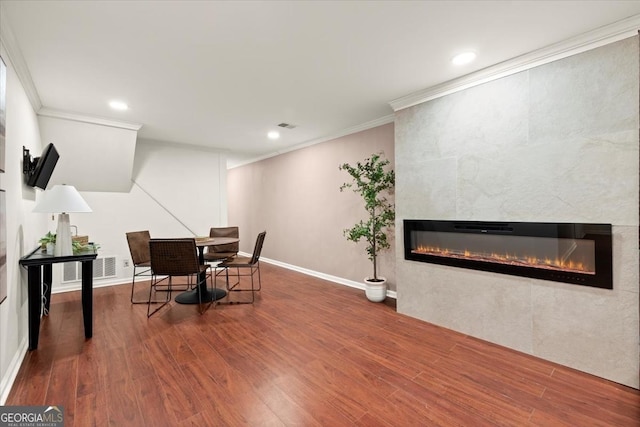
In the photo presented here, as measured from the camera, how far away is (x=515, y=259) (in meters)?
2.55

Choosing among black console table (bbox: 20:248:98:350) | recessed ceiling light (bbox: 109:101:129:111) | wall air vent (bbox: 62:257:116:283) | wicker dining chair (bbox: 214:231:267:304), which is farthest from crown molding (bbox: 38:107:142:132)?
wicker dining chair (bbox: 214:231:267:304)

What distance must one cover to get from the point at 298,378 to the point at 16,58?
3314 millimetres

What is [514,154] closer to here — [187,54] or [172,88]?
[187,54]

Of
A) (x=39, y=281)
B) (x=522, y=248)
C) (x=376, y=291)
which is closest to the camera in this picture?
(x=522, y=248)

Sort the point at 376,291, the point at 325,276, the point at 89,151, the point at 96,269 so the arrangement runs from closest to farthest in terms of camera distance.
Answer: the point at 376,291 → the point at 89,151 → the point at 96,269 → the point at 325,276

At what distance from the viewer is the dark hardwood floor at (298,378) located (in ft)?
5.62

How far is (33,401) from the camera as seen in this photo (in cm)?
182

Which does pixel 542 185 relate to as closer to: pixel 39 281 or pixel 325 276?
pixel 325 276

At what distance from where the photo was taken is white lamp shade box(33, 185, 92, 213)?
248 cm

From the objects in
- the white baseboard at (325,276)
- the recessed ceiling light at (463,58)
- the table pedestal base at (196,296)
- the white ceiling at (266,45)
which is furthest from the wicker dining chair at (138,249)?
the recessed ceiling light at (463,58)

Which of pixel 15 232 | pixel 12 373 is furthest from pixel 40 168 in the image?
pixel 12 373

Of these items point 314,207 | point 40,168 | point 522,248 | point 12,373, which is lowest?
point 12,373

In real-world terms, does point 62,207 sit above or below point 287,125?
→ below

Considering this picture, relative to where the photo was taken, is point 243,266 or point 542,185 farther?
point 243,266
